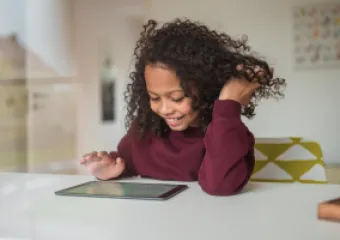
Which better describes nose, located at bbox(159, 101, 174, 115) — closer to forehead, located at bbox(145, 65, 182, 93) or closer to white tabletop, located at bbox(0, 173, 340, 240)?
forehead, located at bbox(145, 65, 182, 93)

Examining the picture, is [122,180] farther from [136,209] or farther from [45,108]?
[45,108]

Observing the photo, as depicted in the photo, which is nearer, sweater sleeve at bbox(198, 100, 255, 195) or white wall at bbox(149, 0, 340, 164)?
sweater sleeve at bbox(198, 100, 255, 195)

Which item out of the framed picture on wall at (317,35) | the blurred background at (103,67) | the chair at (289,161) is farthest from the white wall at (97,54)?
the chair at (289,161)

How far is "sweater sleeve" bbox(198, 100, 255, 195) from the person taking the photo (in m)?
0.74

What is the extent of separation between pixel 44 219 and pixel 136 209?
12 cm

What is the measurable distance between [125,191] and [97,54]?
197 centimetres

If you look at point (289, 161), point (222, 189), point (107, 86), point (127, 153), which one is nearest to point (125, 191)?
point (222, 189)

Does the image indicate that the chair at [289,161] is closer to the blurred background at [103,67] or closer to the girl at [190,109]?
the girl at [190,109]

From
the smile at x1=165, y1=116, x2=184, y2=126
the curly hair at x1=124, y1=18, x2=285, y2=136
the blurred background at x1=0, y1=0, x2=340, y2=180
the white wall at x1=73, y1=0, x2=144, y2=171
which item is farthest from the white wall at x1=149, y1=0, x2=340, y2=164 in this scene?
the smile at x1=165, y1=116, x2=184, y2=126

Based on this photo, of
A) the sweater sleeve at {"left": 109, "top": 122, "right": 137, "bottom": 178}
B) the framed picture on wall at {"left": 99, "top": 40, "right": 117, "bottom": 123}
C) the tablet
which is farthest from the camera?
the framed picture on wall at {"left": 99, "top": 40, "right": 117, "bottom": 123}

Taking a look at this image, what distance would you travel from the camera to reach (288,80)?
2.21m

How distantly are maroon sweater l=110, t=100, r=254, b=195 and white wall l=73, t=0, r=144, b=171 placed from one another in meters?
1.52

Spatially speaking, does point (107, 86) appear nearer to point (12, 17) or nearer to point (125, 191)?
point (12, 17)

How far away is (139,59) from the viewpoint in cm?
95
